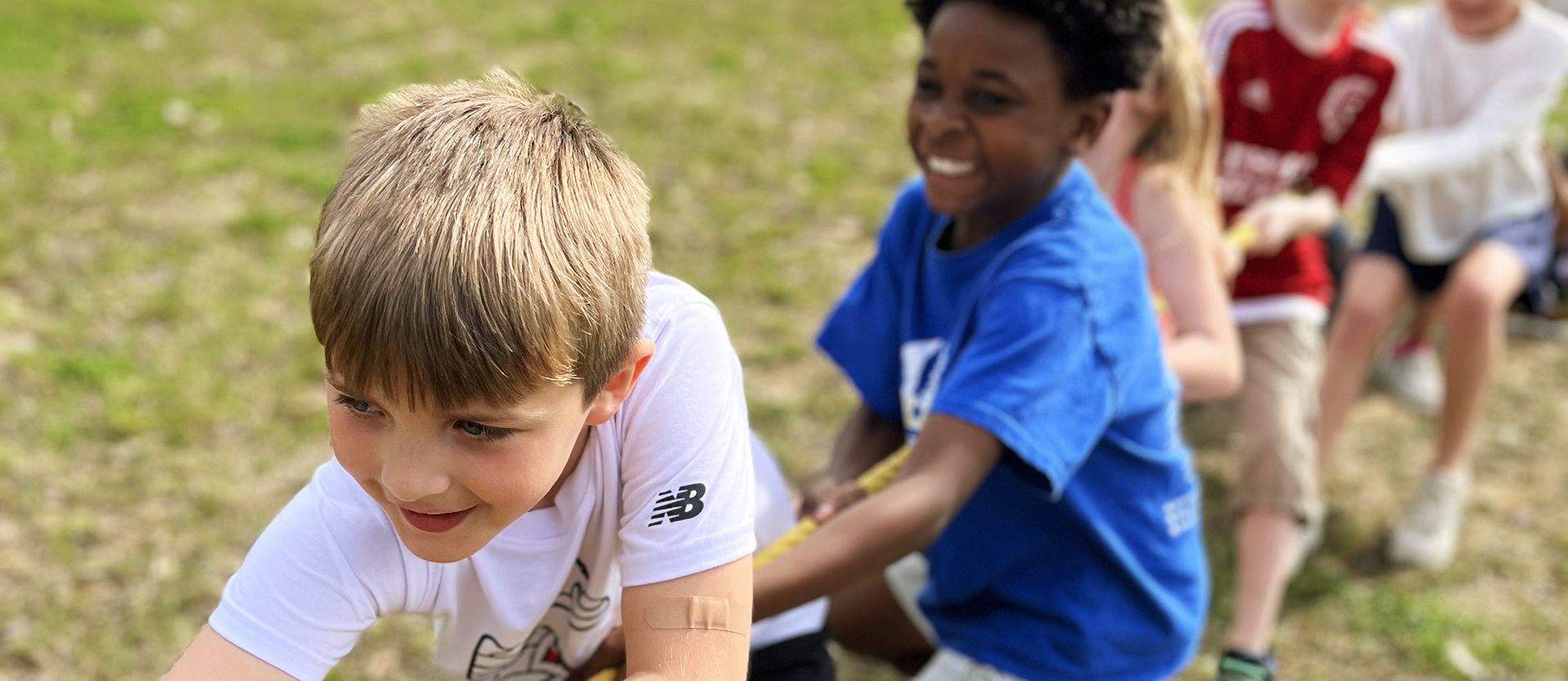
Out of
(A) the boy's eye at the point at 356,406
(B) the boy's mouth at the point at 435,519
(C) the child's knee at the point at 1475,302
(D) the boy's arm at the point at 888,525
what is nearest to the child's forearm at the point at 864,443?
(D) the boy's arm at the point at 888,525

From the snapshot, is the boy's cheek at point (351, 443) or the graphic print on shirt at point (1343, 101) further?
the graphic print on shirt at point (1343, 101)

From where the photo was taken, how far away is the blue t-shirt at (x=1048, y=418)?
80.6 inches

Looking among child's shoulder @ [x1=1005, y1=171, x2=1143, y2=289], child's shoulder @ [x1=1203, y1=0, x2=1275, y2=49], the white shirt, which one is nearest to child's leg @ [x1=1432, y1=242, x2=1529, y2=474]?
the white shirt

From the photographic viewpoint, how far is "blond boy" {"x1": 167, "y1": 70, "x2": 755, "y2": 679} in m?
1.29

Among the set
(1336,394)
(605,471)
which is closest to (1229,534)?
(1336,394)

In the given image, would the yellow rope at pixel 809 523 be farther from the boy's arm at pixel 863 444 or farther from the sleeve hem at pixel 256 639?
the sleeve hem at pixel 256 639

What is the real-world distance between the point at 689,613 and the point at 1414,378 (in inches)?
144

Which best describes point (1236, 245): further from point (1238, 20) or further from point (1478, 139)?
point (1478, 139)

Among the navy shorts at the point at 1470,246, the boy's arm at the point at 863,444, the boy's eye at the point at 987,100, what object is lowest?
the navy shorts at the point at 1470,246

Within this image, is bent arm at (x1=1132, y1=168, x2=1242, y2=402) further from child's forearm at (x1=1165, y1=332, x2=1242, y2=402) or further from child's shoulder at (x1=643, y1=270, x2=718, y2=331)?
child's shoulder at (x1=643, y1=270, x2=718, y2=331)

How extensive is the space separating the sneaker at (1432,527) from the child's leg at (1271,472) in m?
0.39

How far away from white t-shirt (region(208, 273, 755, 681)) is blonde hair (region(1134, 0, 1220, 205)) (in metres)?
1.54

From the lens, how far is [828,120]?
6.02 meters

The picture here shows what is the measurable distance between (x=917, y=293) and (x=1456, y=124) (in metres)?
2.33
